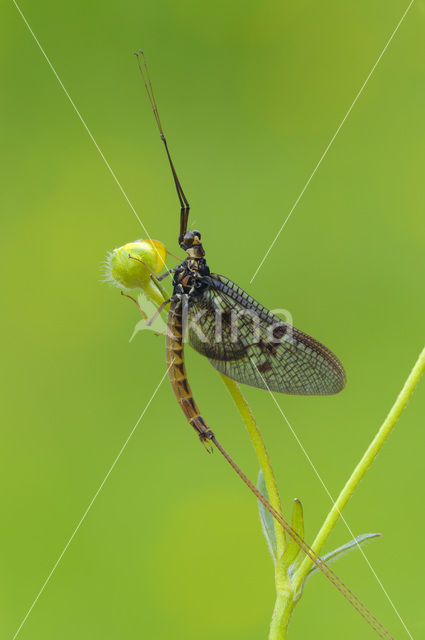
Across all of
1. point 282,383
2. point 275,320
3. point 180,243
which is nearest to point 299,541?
point 282,383

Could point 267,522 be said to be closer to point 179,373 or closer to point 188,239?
point 179,373

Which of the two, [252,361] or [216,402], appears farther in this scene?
[216,402]

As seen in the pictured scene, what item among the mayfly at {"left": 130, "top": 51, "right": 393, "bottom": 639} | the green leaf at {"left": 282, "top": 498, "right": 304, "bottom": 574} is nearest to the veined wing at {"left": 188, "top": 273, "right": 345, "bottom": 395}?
the mayfly at {"left": 130, "top": 51, "right": 393, "bottom": 639}

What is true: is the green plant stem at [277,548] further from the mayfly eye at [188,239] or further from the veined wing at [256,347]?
the mayfly eye at [188,239]

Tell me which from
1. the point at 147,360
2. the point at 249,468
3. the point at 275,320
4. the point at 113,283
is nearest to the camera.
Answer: the point at 113,283

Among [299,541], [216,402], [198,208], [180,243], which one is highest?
[198,208]

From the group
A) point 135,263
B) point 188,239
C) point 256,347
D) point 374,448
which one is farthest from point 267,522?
point 188,239

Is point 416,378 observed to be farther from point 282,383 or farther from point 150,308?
point 150,308
